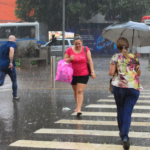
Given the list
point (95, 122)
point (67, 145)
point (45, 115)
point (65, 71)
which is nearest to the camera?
point (67, 145)

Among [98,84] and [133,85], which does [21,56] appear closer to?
[98,84]

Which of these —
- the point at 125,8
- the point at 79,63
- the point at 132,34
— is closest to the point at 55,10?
the point at 125,8

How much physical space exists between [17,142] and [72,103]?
359 centimetres

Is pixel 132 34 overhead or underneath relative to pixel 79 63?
overhead

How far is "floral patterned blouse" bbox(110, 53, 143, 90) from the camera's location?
15.3 ft

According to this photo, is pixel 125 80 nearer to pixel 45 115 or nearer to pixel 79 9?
pixel 45 115

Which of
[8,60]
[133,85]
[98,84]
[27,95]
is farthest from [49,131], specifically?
[98,84]

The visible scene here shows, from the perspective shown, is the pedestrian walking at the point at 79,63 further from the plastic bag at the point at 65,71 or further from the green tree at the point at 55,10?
the green tree at the point at 55,10

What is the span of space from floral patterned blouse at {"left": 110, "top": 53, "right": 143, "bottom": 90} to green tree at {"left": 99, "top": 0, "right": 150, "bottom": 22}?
32.2 metres

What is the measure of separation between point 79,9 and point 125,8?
A: 5.53 meters

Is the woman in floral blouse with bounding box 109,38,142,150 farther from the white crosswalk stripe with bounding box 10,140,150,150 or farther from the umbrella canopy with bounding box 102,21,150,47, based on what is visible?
the umbrella canopy with bounding box 102,21,150,47

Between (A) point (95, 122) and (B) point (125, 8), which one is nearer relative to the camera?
(A) point (95, 122)

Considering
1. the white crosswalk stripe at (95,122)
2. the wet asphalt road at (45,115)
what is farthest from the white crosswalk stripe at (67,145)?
the white crosswalk stripe at (95,122)

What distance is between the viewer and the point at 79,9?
35031mm
